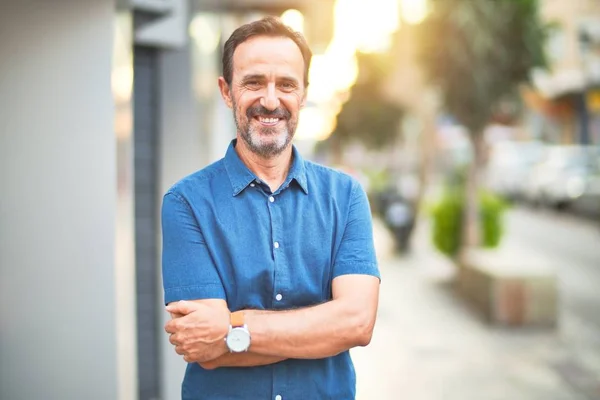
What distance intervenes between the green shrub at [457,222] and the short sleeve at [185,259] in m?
9.32

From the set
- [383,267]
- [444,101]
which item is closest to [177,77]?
[444,101]

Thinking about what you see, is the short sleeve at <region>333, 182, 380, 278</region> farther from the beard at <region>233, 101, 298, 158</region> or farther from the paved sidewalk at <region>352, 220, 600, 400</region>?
the paved sidewalk at <region>352, 220, 600, 400</region>

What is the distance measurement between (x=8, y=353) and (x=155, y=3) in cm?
239

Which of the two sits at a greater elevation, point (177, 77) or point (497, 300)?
point (177, 77)

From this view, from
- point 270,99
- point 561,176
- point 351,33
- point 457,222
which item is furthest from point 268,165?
point 561,176

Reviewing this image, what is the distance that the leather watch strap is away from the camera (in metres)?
1.99

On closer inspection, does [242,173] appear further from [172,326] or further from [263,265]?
[172,326]

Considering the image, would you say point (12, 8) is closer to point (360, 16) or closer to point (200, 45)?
point (200, 45)

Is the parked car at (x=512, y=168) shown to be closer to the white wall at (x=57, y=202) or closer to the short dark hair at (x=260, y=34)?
the white wall at (x=57, y=202)

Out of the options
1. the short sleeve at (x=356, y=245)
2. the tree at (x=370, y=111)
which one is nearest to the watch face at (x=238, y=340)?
the short sleeve at (x=356, y=245)

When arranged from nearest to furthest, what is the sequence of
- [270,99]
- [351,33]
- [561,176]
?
[270,99]
[351,33]
[561,176]

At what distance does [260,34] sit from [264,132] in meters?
0.30

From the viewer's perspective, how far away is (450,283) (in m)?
11.1

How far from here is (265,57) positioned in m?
2.07
